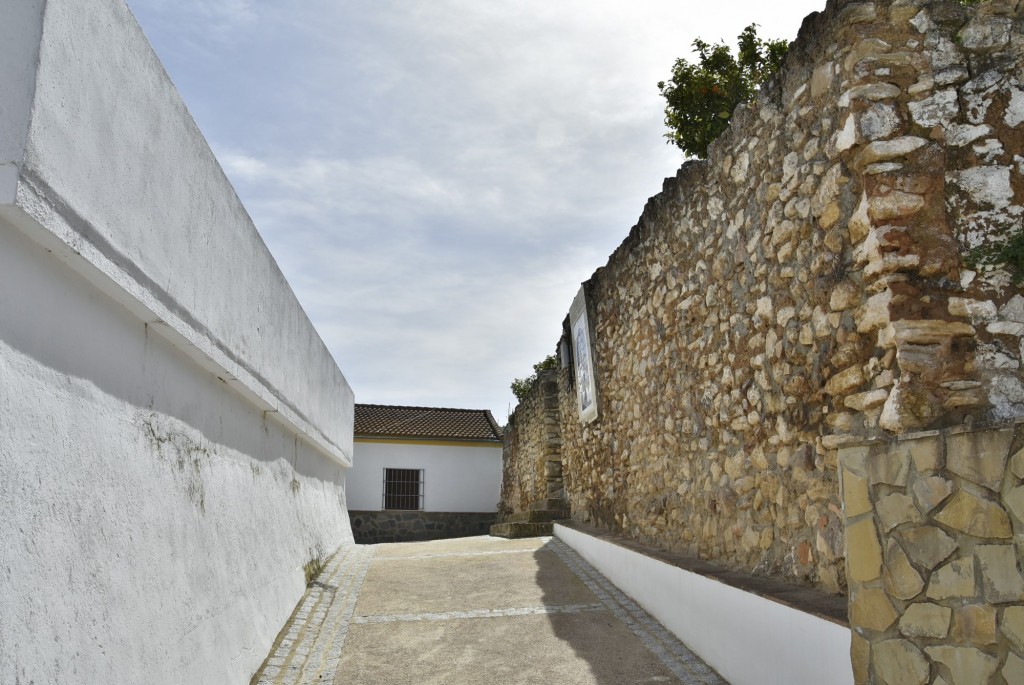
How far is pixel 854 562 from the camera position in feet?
9.75

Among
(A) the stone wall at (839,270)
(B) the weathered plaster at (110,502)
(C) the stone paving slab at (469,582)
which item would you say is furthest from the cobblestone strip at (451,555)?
(B) the weathered plaster at (110,502)

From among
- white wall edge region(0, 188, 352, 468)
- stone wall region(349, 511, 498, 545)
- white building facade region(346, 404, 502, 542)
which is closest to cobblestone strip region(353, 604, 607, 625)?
white wall edge region(0, 188, 352, 468)

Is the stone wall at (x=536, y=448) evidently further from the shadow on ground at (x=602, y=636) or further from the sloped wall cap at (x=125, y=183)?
the sloped wall cap at (x=125, y=183)

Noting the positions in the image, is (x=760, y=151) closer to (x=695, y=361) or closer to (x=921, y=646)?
(x=695, y=361)

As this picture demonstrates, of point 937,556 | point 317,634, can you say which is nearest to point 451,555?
point 317,634

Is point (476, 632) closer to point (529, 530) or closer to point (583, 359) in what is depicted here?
point (583, 359)

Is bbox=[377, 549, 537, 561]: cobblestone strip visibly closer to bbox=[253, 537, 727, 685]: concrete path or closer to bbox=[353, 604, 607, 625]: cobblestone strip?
bbox=[253, 537, 727, 685]: concrete path

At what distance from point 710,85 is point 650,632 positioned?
24.8 feet

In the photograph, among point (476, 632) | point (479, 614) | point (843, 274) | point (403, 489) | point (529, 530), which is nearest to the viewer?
point (843, 274)

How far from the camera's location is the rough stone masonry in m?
3.17

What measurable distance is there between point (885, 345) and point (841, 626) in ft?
3.86

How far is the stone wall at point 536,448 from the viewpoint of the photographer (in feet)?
38.8

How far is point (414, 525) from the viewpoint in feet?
63.4

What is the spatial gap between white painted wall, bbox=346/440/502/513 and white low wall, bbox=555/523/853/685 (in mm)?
13755
